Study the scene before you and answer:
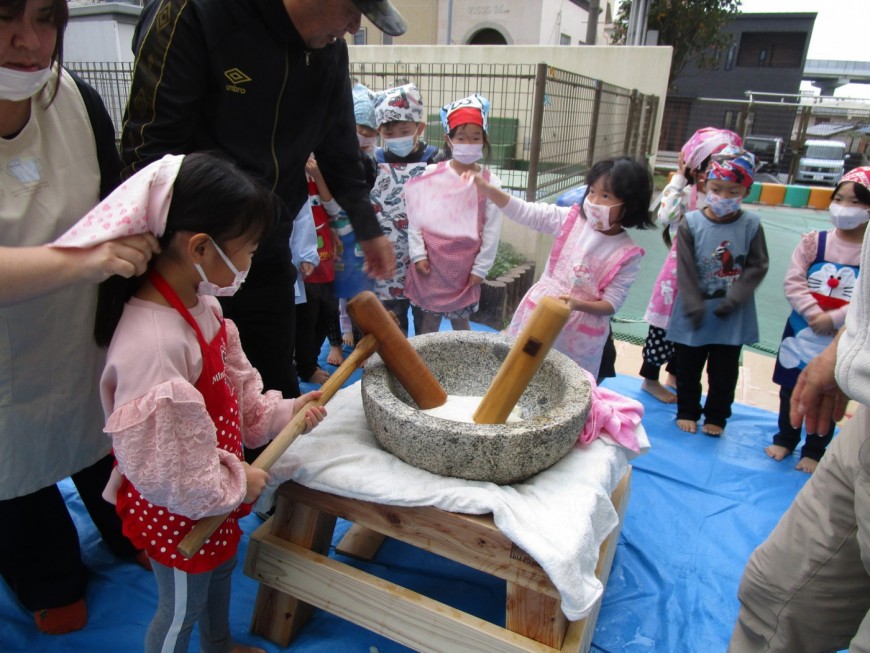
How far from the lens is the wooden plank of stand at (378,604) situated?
1.50m

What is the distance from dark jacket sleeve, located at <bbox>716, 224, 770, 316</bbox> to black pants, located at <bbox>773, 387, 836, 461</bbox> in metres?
0.52

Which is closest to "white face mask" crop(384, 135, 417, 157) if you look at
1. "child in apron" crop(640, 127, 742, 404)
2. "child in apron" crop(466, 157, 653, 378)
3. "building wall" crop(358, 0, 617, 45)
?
"child in apron" crop(466, 157, 653, 378)

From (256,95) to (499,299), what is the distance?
9.96 feet

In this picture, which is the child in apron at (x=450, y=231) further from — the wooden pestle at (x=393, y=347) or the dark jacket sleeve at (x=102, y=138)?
the dark jacket sleeve at (x=102, y=138)

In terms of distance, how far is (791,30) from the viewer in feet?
68.4

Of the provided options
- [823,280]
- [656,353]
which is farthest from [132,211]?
[656,353]

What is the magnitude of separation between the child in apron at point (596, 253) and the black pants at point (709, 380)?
0.65 metres

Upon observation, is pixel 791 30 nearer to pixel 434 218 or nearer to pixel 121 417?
pixel 434 218

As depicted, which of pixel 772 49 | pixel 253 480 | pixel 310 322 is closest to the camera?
pixel 253 480

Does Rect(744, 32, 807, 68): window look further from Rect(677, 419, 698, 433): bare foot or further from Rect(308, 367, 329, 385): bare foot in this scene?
Rect(308, 367, 329, 385): bare foot

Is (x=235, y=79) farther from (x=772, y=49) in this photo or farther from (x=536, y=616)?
(x=772, y=49)

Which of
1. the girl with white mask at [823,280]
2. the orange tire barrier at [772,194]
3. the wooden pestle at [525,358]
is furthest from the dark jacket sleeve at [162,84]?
the orange tire barrier at [772,194]

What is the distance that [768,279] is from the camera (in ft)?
19.5

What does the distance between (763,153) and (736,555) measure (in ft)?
43.1
